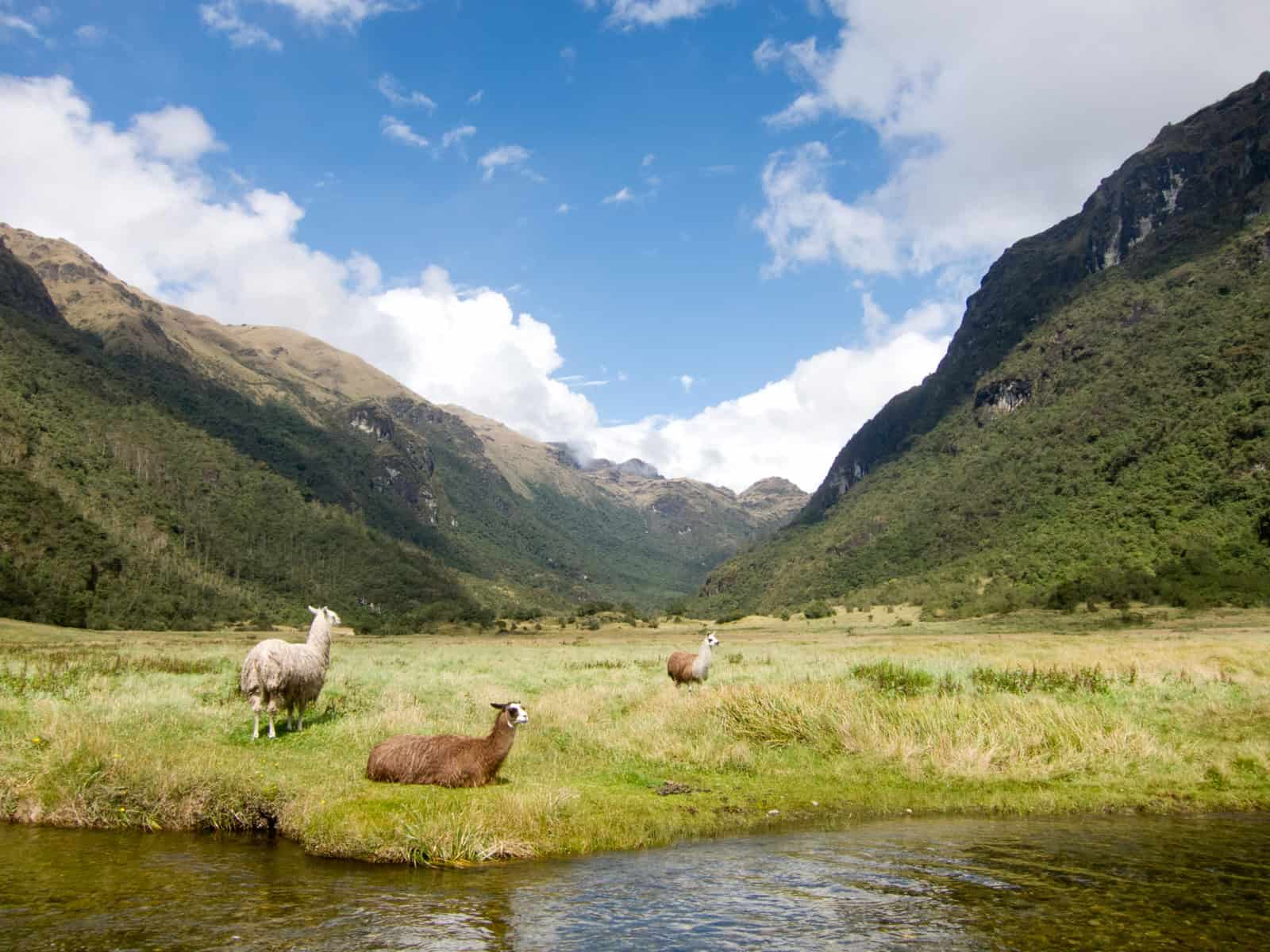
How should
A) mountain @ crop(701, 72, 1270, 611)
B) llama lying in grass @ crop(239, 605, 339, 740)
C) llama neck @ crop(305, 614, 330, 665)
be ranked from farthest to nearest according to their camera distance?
mountain @ crop(701, 72, 1270, 611), llama neck @ crop(305, 614, 330, 665), llama lying in grass @ crop(239, 605, 339, 740)

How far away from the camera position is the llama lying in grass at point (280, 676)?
17.9 metres

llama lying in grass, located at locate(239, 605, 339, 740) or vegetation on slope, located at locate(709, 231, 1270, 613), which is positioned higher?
vegetation on slope, located at locate(709, 231, 1270, 613)

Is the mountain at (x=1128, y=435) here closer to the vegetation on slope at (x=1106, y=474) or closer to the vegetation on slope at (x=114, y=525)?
the vegetation on slope at (x=1106, y=474)

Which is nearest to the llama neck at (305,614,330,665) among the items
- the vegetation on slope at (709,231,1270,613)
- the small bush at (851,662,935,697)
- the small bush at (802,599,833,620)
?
the small bush at (851,662,935,697)

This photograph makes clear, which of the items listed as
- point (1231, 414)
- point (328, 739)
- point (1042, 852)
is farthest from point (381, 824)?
point (1231, 414)

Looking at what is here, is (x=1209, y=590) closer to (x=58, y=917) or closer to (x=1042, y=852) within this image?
(x=1042, y=852)

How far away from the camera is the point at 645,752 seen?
57.2 ft

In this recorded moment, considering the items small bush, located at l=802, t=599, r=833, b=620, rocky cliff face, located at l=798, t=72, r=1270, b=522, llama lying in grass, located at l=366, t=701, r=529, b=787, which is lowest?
small bush, located at l=802, t=599, r=833, b=620

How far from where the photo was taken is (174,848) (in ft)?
37.6

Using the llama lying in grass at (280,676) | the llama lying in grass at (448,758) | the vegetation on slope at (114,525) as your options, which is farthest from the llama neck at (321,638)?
the vegetation on slope at (114,525)

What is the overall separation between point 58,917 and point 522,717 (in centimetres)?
657

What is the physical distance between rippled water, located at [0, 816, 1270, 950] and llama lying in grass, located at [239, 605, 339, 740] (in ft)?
18.6

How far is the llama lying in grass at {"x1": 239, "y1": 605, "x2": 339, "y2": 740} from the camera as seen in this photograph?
1789cm

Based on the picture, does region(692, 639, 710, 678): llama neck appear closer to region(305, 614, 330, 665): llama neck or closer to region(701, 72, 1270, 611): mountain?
region(305, 614, 330, 665): llama neck
